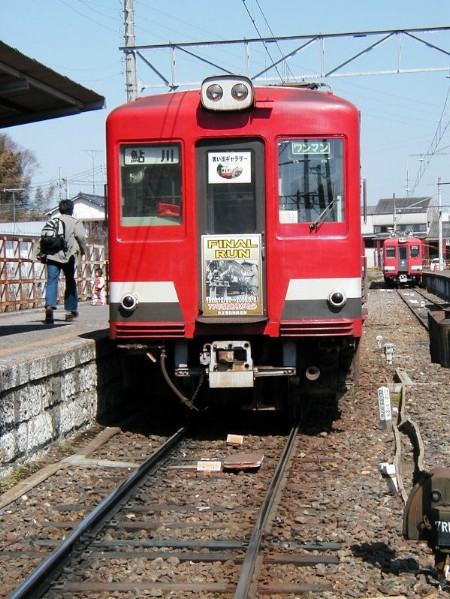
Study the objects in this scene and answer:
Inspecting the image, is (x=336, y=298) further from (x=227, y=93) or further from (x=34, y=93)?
(x=34, y=93)

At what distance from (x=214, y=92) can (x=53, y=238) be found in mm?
4124

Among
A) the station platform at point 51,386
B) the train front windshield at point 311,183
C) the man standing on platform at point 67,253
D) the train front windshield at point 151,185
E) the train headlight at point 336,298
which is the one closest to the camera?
the station platform at point 51,386

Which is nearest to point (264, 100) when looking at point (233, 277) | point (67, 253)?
point (233, 277)

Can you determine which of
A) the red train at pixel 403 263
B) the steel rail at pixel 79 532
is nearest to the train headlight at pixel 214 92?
the steel rail at pixel 79 532

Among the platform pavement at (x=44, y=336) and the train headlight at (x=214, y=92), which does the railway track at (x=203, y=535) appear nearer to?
the platform pavement at (x=44, y=336)

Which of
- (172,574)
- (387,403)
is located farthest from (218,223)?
(172,574)

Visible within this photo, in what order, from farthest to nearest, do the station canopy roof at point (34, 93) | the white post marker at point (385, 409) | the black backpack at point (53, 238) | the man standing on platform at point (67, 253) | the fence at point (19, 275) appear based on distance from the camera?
the fence at point (19, 275) < the man standing on platform at point (67, 253) < the black backpack at point (53, 238) < the station canopy roof at point (34, 93) < the white post marker at point (385, 409)

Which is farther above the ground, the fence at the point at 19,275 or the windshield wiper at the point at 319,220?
the windshield wiper at the point at 319,220

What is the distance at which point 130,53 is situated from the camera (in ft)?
52.1

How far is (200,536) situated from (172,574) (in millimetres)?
654

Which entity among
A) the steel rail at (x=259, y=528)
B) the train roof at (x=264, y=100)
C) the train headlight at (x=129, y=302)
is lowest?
the steel rail at (x=259, y=528)

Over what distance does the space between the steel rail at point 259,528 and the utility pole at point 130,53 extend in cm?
949

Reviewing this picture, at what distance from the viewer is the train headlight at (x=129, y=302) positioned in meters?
7.68

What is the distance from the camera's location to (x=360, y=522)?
17.2ft
